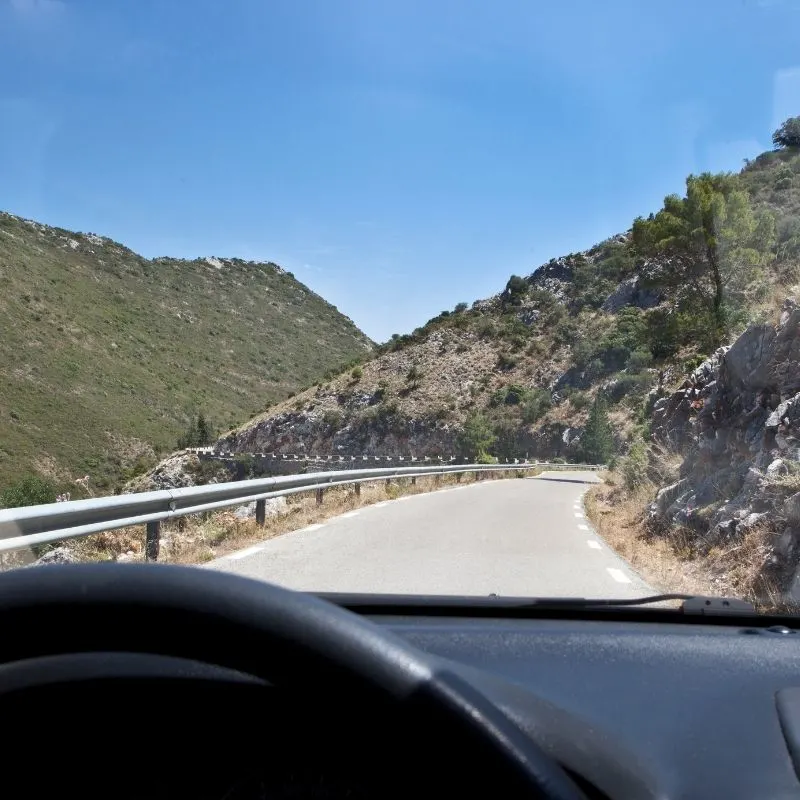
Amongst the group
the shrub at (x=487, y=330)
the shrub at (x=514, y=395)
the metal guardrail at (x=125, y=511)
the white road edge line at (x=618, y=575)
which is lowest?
the white road edge line at (x=618, y=575)

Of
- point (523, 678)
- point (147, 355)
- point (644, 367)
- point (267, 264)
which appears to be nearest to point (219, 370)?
point (147, 355)

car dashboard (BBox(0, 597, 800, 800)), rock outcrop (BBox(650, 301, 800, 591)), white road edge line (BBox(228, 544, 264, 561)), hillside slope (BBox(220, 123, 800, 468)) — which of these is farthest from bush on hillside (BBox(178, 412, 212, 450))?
car dashboard (BBox(0, 597, 800, 800))

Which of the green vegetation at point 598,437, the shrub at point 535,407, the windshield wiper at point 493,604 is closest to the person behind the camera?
the windshield wiper at point 493,604

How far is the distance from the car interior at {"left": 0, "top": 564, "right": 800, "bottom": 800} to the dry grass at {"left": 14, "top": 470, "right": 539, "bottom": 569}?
632 centimetres

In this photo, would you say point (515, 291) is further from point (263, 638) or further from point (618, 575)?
point (263, 638)

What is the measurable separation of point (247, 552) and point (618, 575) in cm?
462

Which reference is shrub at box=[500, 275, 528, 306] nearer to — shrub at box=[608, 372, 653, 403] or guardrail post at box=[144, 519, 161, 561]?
shrub at box=[608, 372, 653, 403]

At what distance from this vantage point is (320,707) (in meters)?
1.50

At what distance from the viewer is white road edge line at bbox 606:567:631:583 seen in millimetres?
9641

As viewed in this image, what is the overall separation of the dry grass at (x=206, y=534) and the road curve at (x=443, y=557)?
1.40ft

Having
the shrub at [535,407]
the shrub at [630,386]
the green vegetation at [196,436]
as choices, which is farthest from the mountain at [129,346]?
the shrub at [630,386]

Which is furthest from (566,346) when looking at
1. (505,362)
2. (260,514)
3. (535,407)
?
(260,514)

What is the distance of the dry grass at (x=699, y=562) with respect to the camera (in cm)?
859

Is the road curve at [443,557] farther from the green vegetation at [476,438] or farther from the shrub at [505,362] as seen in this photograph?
the shrub at [505,362]
